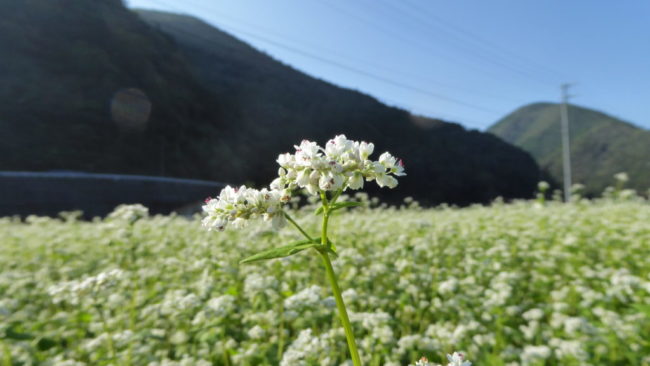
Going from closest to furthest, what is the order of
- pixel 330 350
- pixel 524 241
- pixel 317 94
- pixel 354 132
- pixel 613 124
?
pixel 330 350 → pixel 524 241 → pixel 354 132 → pixel 317 94 → pixel 613 124

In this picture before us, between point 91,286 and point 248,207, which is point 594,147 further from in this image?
point 248,207

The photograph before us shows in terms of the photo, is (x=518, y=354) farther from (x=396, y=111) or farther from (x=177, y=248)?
(x=396, y=111)

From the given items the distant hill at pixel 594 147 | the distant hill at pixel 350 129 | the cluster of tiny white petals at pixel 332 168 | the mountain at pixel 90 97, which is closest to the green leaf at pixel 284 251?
the cluster of tiny white petals at pixel 332 168

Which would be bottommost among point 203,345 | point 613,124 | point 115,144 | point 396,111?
point 203,345

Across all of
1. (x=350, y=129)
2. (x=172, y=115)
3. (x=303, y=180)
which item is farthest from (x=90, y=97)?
(x=303, y=180)

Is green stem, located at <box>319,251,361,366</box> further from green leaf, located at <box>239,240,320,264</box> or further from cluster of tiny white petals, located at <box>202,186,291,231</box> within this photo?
cluster of tiny white petals, located at <box>202,186,291,231</box>

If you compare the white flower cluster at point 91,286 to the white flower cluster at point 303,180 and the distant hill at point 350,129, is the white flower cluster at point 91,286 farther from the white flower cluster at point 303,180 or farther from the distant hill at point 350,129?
the distant hill at point 350,129

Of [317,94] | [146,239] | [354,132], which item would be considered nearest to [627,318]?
[146,239]
